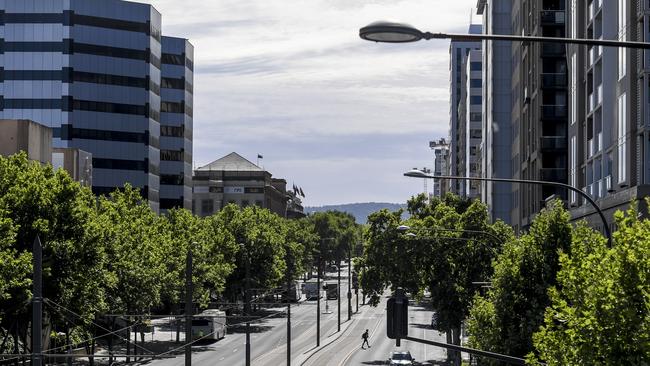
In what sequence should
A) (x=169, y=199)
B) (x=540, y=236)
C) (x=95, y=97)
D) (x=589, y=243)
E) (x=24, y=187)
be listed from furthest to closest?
(x=169, y=199) < (x=95, y=97) < (x=24, y=187) < (x=540, y=236) < (x=589, y=243)

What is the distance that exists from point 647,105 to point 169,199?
5181 inches

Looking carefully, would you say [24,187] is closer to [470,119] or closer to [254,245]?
[254,245]

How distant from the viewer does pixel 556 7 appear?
299 feet

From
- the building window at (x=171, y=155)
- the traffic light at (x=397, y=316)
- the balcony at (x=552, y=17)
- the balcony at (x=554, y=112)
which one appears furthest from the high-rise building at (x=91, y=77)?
the traffic light at (x=397, y=316)

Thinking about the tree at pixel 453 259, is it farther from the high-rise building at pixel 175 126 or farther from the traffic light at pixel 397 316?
the high-rise building at pixel 175 126

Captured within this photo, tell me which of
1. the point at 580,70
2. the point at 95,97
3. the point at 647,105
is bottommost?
the point at 647,105

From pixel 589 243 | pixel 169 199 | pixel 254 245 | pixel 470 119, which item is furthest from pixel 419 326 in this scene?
pixel 589 243

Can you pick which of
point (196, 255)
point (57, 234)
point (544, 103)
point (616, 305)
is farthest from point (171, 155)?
point (616, 305)

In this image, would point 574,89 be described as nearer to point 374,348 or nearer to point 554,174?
point 554,174

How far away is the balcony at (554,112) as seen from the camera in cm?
8725

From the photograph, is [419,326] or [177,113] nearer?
[419,326]

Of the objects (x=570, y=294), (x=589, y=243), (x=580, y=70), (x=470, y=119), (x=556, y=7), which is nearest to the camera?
(x=570, y=294)

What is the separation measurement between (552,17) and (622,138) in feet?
134

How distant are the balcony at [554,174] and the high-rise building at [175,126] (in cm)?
9260
